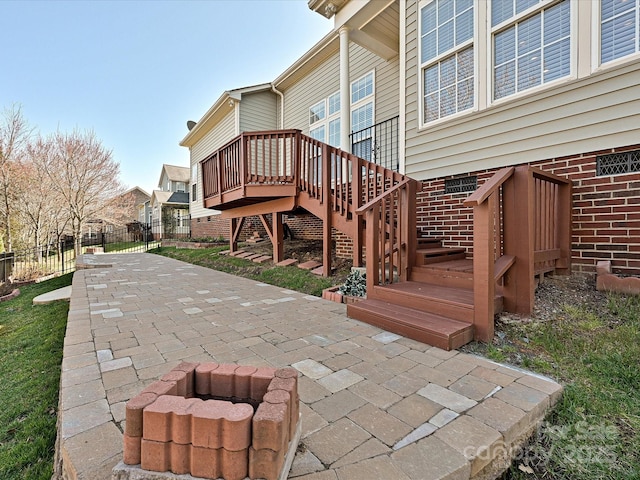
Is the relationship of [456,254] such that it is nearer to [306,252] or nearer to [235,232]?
[306,252]

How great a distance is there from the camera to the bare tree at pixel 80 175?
13523 millimetres

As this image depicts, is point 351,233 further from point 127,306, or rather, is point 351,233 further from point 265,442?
point 265,442

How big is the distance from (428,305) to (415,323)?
0.33 m

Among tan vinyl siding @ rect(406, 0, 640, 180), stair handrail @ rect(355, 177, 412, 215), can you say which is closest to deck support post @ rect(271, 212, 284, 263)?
tan vinyl siding @ rect(406, 0, 640, 180)

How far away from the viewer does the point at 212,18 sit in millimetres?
9633

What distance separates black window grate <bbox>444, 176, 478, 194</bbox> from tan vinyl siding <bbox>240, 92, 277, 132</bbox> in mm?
7543

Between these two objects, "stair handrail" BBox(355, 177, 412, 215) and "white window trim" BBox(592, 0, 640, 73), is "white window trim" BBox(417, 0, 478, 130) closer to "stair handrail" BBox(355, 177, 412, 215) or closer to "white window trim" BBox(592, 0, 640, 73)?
"white window trim" BBox(592, 0, 640, 73)

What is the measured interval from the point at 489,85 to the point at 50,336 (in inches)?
237

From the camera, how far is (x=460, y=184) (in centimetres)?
427

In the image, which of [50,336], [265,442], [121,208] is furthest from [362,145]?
[121,208]

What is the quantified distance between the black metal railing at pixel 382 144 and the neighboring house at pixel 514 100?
6 centimetres

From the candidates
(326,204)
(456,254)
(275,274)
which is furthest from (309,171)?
(456,254)

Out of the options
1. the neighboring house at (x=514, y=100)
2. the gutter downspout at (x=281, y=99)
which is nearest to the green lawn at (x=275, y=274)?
the neighboring house at (x=514, y=100)

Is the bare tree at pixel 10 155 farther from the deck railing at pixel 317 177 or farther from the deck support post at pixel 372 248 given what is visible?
the deck support post at pixel 372 248
